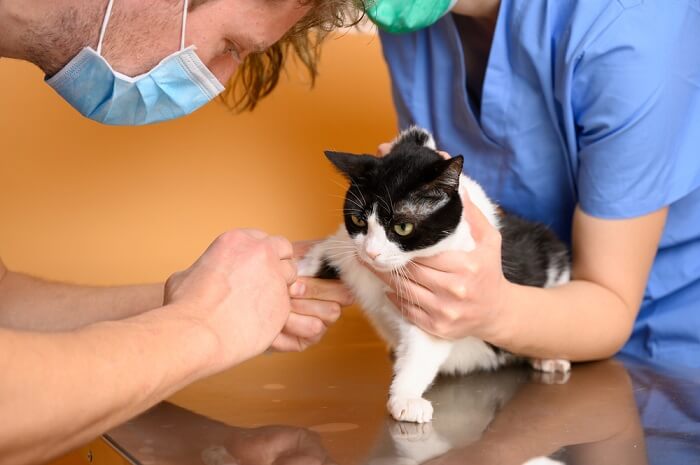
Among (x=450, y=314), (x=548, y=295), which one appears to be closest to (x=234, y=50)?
(x=450, y=314)

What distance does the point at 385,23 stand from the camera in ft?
4.42

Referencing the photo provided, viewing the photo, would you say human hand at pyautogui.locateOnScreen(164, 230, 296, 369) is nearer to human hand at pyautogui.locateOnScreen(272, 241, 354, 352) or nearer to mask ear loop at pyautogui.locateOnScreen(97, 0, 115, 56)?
human hand at pyautogui.locateOnScreen(272, 241, 354, 352)

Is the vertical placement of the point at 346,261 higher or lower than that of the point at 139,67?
lower

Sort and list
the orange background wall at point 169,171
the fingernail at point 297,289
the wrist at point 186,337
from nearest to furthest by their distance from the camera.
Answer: the wrist at point 186,337, the fingernail at point 297,289, the orange background wall at point 169,171

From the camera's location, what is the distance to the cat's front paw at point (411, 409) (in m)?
1.09

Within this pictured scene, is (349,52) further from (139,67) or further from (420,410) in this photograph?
(420,410)

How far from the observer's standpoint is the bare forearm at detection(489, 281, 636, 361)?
122 cm

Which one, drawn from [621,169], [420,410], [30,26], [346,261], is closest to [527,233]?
[621,169]

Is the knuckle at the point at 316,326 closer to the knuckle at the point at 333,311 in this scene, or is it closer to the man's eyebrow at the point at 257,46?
the knuckle at the point at 333,311

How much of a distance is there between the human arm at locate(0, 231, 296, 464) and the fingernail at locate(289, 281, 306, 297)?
128mm

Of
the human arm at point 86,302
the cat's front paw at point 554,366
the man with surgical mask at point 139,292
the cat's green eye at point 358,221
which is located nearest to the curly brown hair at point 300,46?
Answer: the man with surgical mask at point 139,292

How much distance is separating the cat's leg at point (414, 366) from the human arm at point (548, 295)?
24mm

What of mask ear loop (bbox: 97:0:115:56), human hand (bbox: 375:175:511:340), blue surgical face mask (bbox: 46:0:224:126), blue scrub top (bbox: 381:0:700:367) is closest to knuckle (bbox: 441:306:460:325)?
human hand (bbox: 375:175:511:340)

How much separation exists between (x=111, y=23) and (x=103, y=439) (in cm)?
54
